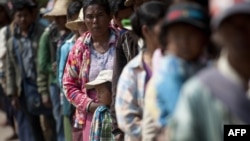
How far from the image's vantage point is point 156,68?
15.7ft

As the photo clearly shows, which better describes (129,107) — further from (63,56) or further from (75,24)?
(75,24)

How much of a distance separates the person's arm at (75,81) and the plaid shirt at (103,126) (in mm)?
245

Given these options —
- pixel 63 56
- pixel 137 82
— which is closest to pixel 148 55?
pixel 137 82

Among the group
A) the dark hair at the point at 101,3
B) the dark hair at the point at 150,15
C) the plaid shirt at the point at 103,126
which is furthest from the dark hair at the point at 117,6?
the dark hair at the point at 150,15

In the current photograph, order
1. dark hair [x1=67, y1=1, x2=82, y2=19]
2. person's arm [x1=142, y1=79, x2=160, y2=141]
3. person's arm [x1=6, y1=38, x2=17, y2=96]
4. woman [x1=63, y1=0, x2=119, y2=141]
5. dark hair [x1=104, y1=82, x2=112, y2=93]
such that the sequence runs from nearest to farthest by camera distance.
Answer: person's arm [x1=142, y1=79, x2=160, y2=141], dark hair [x1=104, y1=82, x2=112, y2=93], woman [x1=63, y1=0, x2=119, y2=141], dark hair [x1=67, y1=1, x2=82, y2=19], person's arm [x1=6, y1=38, x2=17, y2=96]

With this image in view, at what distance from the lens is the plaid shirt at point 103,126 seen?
21.3 feet

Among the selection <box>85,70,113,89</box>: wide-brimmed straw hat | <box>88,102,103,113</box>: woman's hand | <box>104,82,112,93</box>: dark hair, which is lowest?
<box>88,102,103,113</box>: woman's hand

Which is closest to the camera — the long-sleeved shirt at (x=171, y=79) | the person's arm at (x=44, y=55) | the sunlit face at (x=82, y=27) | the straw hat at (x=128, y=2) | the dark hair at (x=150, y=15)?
the long-sleeved shirt at (x=171, y=79)

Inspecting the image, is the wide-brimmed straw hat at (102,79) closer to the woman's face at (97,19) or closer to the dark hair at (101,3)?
the woman's face at (97,19)

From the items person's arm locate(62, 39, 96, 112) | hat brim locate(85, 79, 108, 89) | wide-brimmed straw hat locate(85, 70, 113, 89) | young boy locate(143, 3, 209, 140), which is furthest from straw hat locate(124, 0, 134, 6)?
young boy locate(143, 3, 209, 140)

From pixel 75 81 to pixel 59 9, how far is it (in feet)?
8.37

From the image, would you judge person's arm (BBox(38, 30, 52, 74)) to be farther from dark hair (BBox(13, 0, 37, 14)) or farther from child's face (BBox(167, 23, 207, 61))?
child's face (BBox(167, 23, 207, 61))

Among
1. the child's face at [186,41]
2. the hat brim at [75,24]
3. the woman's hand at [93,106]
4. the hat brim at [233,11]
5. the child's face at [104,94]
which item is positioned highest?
the hat brim at [75,24]

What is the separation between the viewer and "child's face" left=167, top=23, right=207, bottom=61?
4.01 meters
